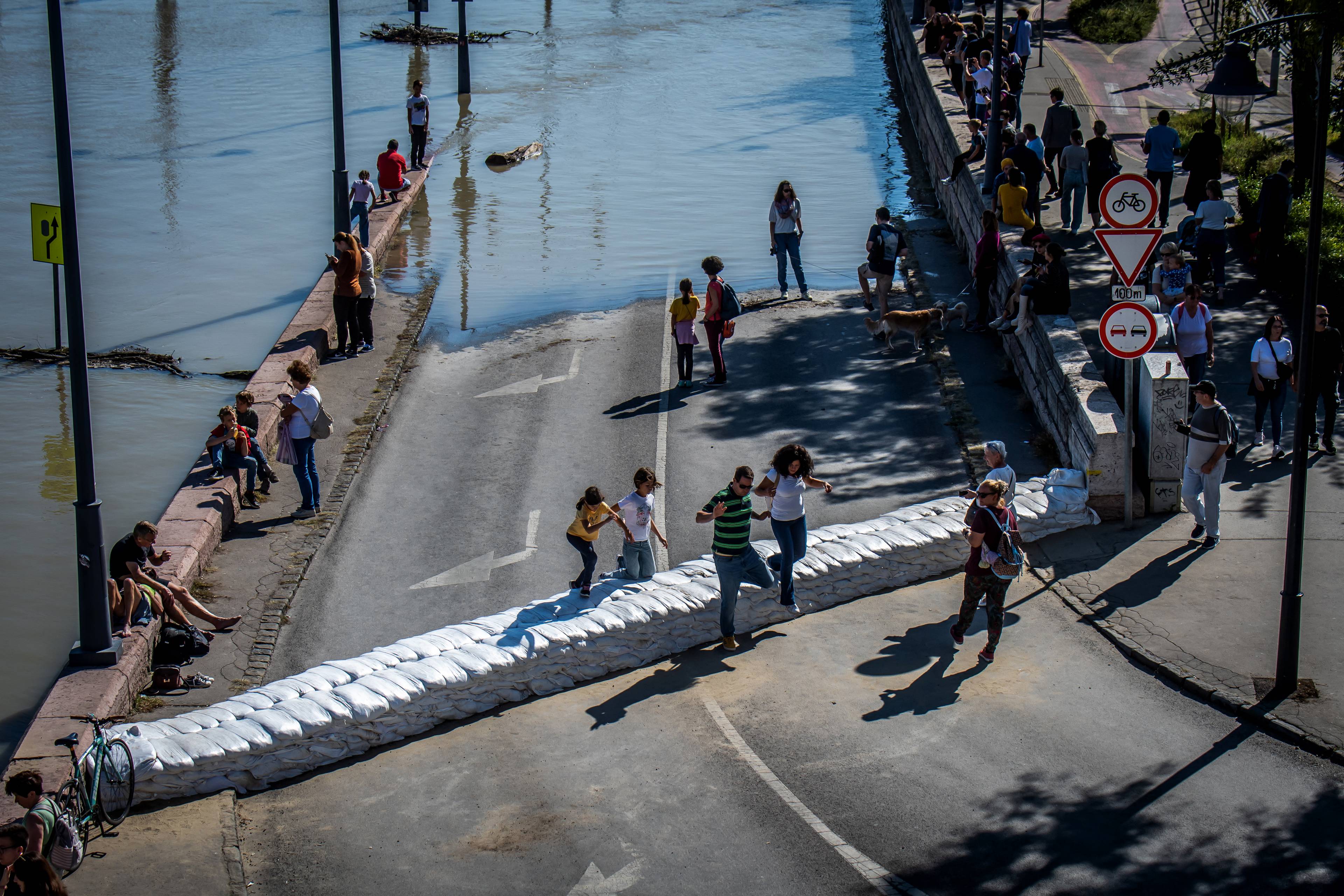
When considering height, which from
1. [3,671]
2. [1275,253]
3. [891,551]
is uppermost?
[1275,253]

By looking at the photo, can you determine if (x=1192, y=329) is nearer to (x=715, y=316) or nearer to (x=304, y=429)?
(x=715, y=316)

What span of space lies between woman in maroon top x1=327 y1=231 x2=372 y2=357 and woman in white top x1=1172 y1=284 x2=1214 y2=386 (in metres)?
10.9

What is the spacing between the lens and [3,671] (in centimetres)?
1215

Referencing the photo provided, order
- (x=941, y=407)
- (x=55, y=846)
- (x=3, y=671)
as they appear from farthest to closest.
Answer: (x=941, y=407), (x=3, y=671), (x=55, y=846)

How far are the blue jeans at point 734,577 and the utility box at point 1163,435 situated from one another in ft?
14.4

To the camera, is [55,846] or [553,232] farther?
[553,232]

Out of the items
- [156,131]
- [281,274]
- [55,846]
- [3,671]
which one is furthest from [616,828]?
[156,131]

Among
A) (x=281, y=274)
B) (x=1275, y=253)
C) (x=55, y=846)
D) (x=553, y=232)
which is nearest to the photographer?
(x=55, y=846)

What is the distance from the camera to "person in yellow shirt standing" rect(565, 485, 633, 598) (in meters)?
12.2

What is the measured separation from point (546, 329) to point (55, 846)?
1377cm

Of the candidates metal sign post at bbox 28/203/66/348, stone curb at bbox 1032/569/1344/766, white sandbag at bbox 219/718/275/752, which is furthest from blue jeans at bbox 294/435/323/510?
stone curb at bbox 1032/569/1344/766

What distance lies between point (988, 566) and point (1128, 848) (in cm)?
300

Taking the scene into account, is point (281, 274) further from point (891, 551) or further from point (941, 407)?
point (891, 551)

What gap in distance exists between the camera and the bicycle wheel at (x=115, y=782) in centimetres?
928
